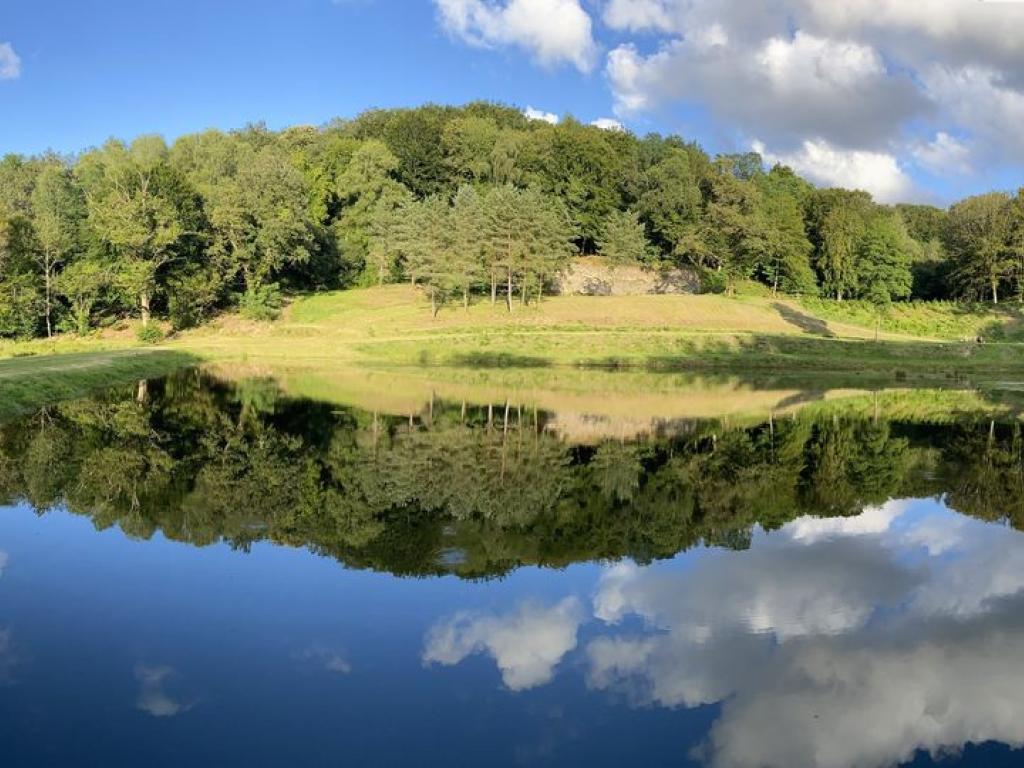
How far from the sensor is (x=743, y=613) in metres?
13.1

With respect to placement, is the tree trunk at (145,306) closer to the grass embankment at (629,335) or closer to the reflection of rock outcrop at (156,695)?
the grass embankment at (629,335)

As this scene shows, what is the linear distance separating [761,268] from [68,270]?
82.1m

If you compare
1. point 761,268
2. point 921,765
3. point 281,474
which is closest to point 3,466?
point 281,474

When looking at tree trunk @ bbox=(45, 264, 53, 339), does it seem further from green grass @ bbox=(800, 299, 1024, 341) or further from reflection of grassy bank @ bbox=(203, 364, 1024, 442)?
green grass @ bbox=(800, 299, 1024, 341)

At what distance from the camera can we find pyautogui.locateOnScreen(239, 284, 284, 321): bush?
258ft

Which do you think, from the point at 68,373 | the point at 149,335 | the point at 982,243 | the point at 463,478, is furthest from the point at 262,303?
the point at 982,243

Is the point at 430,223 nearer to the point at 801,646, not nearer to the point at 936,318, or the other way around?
the point at 936,318

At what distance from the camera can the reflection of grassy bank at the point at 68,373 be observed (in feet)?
112

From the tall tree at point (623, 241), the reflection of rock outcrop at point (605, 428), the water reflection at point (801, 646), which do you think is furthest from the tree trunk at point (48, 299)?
the water reflection at point (801, 646)

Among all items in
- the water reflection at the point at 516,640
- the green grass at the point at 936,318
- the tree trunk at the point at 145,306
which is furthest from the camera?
the green grass at the point at 936,318

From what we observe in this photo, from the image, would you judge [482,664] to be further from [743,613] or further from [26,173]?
[26,173]

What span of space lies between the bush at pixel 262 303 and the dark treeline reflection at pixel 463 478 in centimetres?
4389

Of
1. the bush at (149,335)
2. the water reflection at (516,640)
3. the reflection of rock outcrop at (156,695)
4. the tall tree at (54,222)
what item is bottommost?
the water reflection at (516,640)

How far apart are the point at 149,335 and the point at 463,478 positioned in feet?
184
